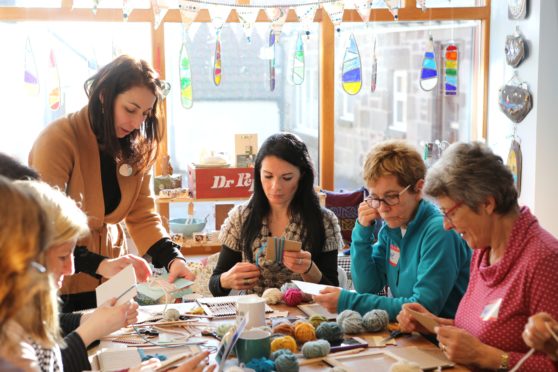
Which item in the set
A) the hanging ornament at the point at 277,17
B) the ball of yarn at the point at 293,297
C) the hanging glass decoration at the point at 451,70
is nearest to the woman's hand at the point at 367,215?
the ball of yarn at the point at 293,297

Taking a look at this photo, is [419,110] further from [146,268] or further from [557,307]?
[557,307]

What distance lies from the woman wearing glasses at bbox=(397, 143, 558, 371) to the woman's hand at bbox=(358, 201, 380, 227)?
26.2 inches

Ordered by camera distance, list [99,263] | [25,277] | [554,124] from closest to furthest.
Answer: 1. [25,277]
2. [99,263]
3. [554,124]

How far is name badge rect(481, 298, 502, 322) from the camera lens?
2008mm

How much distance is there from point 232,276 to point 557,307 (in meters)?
1.35

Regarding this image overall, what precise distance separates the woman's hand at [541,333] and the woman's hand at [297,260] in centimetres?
119

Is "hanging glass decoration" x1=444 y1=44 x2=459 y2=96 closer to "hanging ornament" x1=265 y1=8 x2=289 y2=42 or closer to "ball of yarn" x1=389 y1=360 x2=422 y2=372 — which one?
"hanging ornament" x1=265 y1=8 x2=289 y2=42

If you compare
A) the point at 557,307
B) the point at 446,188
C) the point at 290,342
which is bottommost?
the point at 290,342

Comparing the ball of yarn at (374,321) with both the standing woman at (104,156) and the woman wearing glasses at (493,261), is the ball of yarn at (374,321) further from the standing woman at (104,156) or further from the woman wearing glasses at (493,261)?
the standing woman at (104,156)

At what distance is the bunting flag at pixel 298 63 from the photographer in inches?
182

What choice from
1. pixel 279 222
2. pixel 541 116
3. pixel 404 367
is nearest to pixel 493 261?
pixel 404 367

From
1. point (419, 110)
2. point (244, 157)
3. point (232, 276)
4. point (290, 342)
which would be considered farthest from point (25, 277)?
point (419, 110)

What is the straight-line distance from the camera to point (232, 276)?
2.96 meters

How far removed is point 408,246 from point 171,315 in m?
0.89
